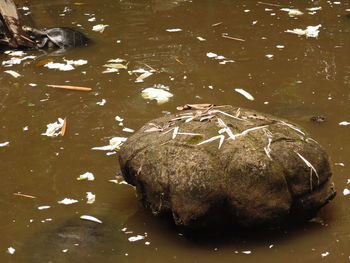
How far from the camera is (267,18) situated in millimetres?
9039

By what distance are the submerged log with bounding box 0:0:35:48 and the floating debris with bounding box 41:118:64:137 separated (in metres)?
2.60

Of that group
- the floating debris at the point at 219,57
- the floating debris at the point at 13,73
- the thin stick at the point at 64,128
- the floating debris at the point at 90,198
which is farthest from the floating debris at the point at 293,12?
the floating debris at the point at 90,198

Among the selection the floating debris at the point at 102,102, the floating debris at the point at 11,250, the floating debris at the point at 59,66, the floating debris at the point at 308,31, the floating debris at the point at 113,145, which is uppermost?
the floating debris at the point at 11,250

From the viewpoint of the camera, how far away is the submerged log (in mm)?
8014

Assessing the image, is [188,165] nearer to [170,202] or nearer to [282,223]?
[170,202]

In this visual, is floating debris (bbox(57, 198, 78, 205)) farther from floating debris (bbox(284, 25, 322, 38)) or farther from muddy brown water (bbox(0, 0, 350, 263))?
floating debris (bbox(284, 25, 322, 38))

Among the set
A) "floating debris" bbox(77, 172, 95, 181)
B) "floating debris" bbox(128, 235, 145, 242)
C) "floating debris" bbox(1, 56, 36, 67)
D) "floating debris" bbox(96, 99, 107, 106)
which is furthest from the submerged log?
"floating debris" bbox(128, 235, 145, 242)

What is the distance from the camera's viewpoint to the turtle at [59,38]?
819 cm

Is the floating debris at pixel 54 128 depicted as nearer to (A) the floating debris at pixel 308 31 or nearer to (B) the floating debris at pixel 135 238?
(B) the floating debris at pixel 135 238

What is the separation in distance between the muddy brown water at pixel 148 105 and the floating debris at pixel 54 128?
0.08m

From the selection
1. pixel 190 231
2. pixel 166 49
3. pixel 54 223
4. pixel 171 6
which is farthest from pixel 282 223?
pixel 171 6

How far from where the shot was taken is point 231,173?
3900mm

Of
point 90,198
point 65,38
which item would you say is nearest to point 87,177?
point 90,198

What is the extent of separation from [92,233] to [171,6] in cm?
640
